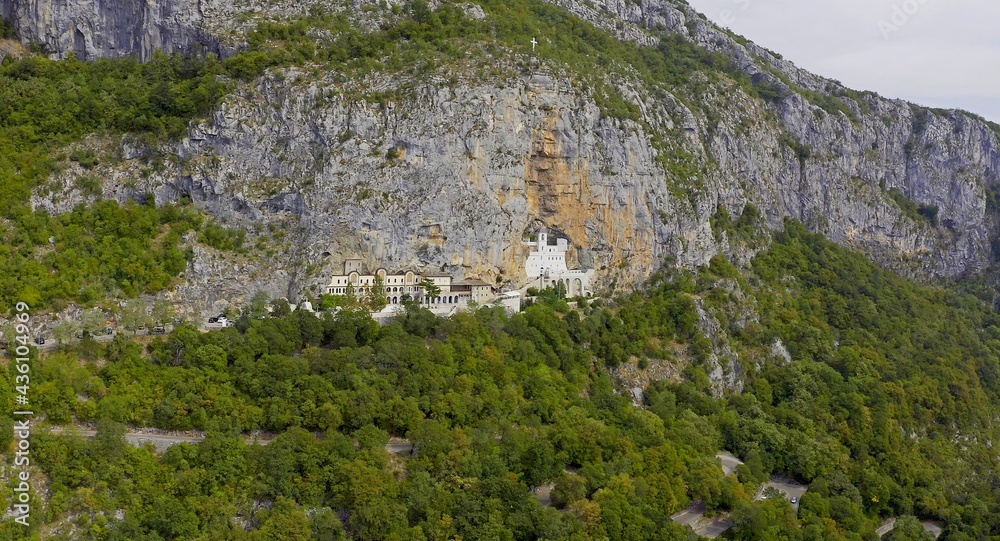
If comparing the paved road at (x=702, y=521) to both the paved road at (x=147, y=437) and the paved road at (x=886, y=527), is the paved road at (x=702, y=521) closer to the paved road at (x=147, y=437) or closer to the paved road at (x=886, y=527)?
the paved road at (x=886, y=527)

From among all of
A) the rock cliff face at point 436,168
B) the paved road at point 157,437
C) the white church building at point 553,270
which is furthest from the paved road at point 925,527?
the paved road at point 157,437

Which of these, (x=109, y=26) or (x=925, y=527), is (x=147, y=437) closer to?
(x=109, y=26)

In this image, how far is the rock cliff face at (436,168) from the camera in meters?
60.3

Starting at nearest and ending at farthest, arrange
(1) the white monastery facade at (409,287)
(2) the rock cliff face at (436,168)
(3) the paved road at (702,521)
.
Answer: (3) the paved road at (702,521) → (1) the white monastery facade at (409,287) → (2) the rock cliff face at (436,168)

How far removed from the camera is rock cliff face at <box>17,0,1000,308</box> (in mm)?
60344

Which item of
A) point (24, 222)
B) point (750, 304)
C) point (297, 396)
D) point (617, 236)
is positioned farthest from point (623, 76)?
point (24, 222)

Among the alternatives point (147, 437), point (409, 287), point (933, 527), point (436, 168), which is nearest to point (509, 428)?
point (409, 287)

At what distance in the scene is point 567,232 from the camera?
229ft

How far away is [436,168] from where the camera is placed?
6297cm

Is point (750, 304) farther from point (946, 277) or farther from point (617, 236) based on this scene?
point (946, 277)

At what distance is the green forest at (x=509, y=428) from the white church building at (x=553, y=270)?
3.05 meters

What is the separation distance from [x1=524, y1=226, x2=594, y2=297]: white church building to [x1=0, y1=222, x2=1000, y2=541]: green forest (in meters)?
3.05

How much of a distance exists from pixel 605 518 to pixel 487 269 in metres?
25.2

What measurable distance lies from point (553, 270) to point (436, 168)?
1399 cm
